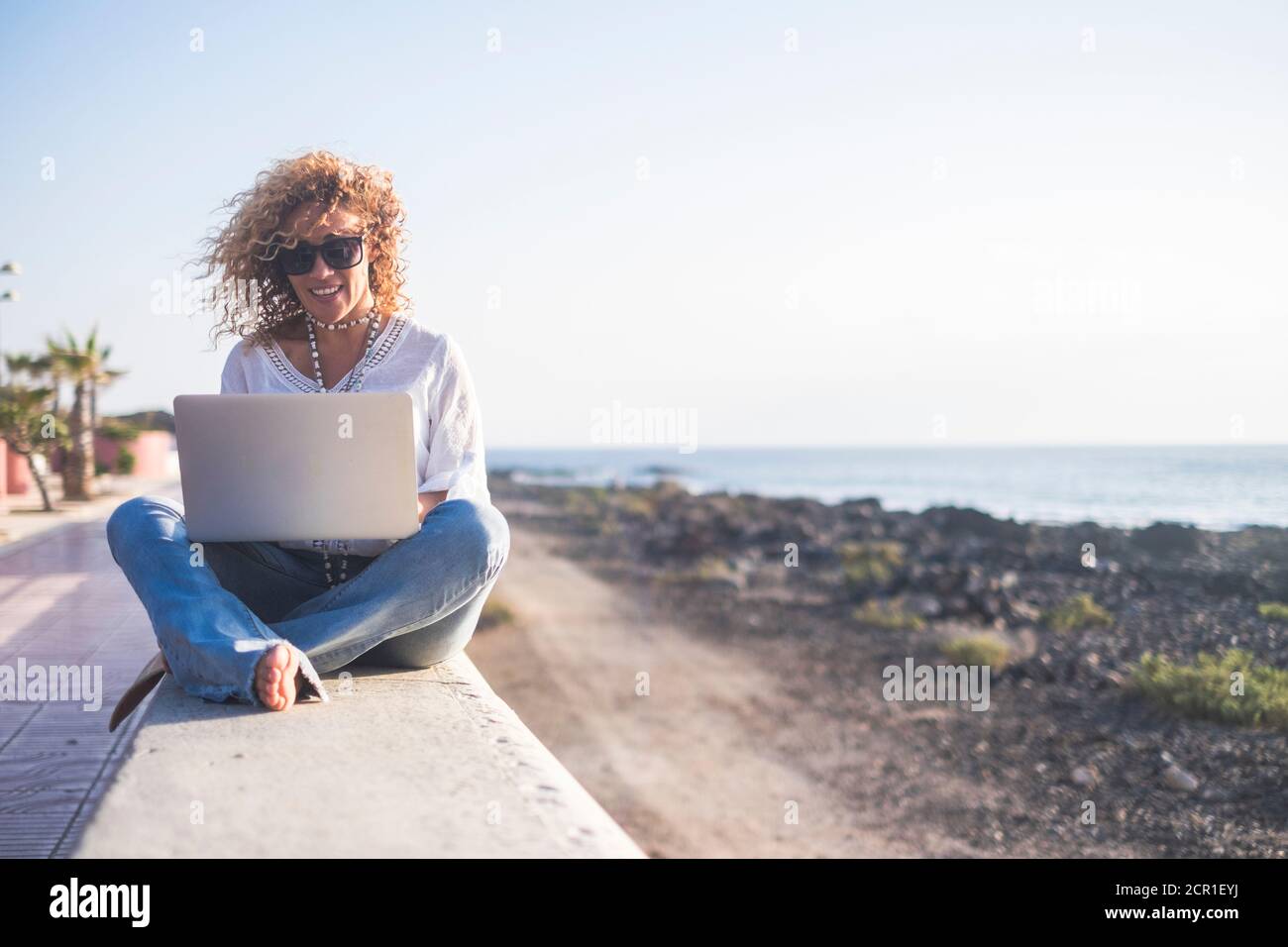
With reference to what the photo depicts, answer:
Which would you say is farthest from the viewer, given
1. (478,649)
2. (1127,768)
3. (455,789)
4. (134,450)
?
(134,450)

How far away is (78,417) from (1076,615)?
14269mm

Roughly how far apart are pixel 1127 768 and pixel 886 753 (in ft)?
6.02

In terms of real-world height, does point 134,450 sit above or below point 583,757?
above

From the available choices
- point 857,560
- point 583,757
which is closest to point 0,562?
point 583,757

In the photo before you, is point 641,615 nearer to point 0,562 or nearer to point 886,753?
point 886,753

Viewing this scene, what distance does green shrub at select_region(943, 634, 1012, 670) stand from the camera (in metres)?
10.9

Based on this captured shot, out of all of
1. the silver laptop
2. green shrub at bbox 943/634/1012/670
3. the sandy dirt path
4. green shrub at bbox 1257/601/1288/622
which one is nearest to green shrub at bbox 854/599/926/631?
green shrub at bbox 943/634/1012/670

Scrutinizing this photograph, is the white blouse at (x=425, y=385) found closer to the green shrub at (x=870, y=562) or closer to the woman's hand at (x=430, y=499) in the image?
the woman's hand at (x=430, y=499)

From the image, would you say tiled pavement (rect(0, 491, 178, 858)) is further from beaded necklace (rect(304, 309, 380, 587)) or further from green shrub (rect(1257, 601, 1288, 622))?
green shrub (rect(1257, 601, 1288, 622))

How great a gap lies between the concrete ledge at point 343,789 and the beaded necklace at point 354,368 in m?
0.45

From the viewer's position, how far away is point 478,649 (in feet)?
43.2

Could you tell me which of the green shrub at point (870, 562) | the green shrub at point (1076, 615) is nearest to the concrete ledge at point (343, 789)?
the green shrub at point (1076, 615)

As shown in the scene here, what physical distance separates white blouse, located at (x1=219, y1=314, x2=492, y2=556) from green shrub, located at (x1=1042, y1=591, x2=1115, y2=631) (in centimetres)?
1025

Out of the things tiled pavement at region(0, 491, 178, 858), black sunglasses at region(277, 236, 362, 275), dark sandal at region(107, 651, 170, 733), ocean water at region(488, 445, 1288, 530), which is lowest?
ocean water at region(488, 445, 1288, 530)
